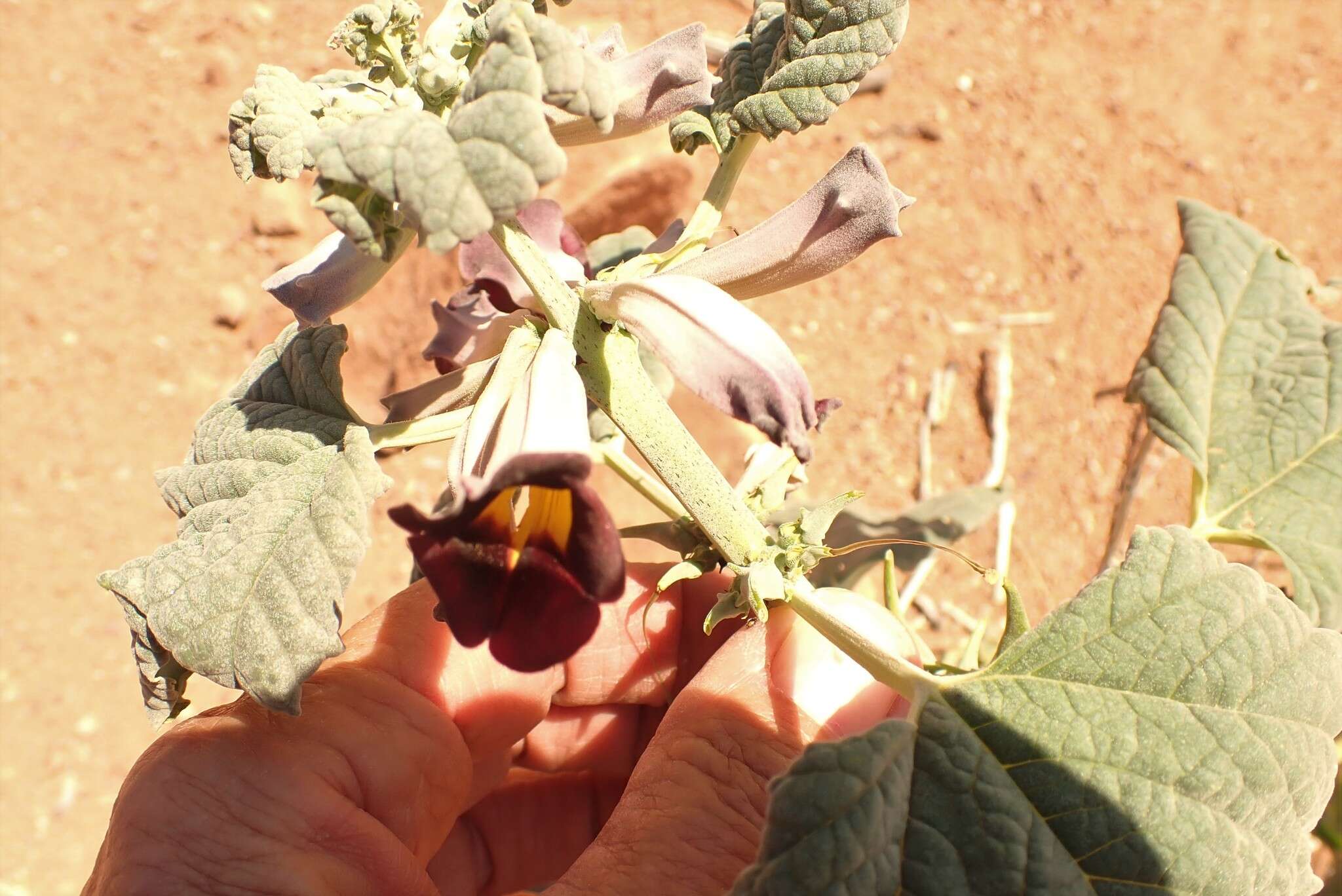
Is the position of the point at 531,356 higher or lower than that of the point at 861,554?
higher

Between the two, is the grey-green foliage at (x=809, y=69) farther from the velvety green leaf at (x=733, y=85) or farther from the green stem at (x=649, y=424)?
the green stem at (x=649, y=424)

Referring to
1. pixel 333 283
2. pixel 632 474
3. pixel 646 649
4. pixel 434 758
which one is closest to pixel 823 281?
pixel 646 649

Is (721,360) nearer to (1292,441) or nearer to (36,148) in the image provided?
(1292,441)

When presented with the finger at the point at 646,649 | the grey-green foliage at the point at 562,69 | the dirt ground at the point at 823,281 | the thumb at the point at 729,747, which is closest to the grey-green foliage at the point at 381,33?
the grey-green foliage at the point at 562,69

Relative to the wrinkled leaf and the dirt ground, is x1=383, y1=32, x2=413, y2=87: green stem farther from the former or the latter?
the dirt ground

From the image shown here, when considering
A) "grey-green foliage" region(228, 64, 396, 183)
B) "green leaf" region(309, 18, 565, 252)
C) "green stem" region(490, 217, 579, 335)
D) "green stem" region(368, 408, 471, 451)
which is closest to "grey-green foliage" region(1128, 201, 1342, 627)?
"green stem" region(490, 217, 579, 335)

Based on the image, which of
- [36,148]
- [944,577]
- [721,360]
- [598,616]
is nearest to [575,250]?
[721,360]
